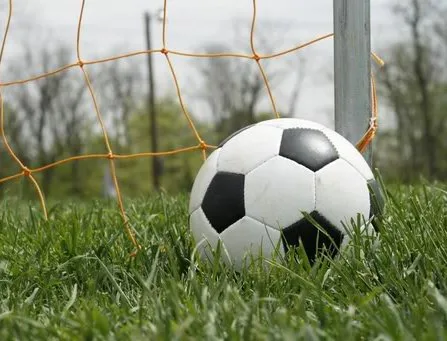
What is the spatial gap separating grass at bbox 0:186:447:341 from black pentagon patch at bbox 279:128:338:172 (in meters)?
0.31

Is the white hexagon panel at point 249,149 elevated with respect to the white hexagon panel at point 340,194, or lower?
elevated

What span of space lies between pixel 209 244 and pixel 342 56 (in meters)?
1.13

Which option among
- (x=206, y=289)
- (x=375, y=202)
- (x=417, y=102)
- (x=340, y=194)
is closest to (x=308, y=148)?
(x=340, y=194)

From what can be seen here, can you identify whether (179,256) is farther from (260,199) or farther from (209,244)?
(260,199)

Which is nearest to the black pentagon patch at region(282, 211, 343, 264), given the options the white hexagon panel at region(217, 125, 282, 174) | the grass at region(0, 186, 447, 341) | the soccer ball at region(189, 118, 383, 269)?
the soccer ball at region(189, 118, 383, 269)

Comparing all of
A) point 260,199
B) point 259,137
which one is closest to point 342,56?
point 259,137

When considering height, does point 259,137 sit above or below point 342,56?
below

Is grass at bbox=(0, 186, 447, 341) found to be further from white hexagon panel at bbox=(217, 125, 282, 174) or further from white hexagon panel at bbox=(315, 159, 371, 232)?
white hexagon panel at bbox=(217, 125, 282, 174)

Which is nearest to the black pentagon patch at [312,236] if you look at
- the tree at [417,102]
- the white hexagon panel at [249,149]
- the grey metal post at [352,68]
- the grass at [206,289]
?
the grass at [206,289]

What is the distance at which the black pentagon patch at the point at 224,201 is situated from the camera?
248 cm

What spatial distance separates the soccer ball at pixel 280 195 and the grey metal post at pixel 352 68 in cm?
46

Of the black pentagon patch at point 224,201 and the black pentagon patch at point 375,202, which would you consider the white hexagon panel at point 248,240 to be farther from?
the black pentagon patch at point 375,202

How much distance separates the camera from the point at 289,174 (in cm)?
249

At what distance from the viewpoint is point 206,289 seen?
1888mm
